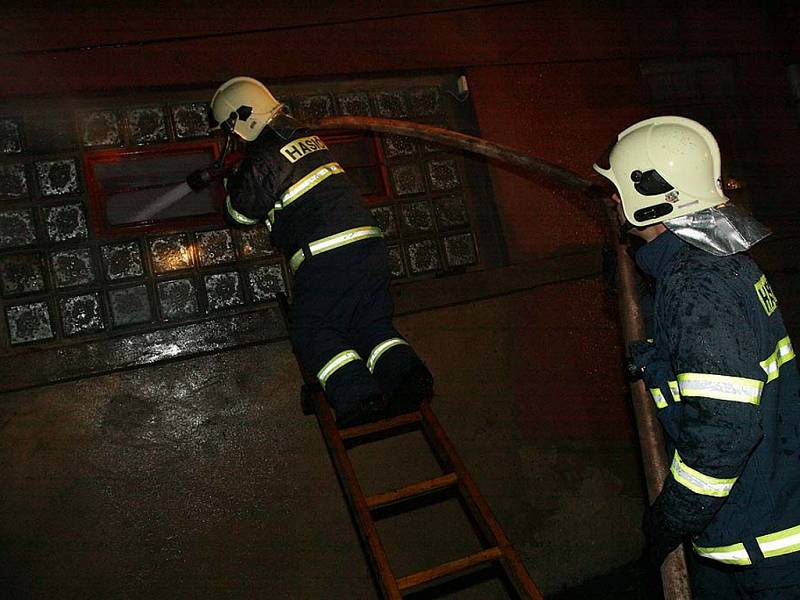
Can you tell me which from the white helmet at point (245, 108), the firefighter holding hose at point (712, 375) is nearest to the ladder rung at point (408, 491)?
the firefighter holding hose at point (712, 375)

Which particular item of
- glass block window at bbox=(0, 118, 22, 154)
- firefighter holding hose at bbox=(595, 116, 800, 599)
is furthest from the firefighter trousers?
glass block window at bbox=(0, 118, 22, 154)

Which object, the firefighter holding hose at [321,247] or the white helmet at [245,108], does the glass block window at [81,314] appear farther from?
the white helmet at [245,108]

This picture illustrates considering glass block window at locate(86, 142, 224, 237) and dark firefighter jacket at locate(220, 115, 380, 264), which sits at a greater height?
glass block window at locate(86, 142, 224, 237)

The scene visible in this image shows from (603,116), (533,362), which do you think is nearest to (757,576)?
(533,362)

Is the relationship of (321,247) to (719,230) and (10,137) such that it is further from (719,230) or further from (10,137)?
(10,137)

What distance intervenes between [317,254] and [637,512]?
→ 3316 mm

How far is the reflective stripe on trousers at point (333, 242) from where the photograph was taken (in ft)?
11.0

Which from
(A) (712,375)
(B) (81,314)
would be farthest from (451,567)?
(B) (81,314)

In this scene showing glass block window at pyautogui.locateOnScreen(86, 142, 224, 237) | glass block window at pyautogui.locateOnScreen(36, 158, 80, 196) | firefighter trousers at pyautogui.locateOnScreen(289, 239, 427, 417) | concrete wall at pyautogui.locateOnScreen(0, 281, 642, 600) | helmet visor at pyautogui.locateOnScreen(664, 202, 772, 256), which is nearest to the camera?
helmet visor at pyautogui.locateOnScreen(664, 202, 772, 256)

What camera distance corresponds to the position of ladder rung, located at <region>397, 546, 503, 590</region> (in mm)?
2734

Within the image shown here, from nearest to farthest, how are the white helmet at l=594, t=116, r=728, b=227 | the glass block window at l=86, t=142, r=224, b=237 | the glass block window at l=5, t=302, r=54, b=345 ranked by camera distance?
the white helmet at l=594, t=116, r=728, b=227
the glass block window at l=5, t=302, r=54, b=345
the glass block window at l=86, t=142, r=224, b=237

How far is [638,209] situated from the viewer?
257 cm

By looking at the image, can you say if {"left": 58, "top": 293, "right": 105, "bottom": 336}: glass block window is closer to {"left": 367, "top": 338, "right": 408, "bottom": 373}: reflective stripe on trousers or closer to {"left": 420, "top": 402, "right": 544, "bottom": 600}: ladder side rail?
{"left": 367, "top": 338, "right": 408, "bottom": 373}: reflective stripe on trousers

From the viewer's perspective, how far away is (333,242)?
335 cm
